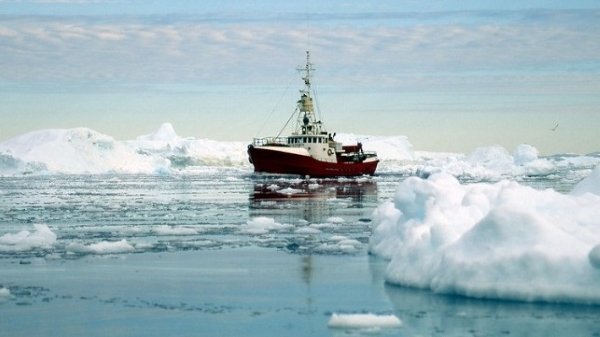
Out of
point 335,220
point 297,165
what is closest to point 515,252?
point 335,220

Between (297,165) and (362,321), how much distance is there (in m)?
47.2

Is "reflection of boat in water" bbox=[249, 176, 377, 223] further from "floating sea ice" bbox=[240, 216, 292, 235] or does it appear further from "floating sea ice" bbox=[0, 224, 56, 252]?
"floating sea ice" bbox=[0, 224, 56, 252]

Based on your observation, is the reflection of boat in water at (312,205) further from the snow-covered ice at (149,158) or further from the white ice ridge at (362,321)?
the snow-covered ice at (149,158)

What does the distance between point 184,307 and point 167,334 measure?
1.45 meters

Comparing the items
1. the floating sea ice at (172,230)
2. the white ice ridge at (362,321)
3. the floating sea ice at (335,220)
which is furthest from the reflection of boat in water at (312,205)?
the white ice ridge at (362,321)

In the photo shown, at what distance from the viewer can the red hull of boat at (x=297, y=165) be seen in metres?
56.3

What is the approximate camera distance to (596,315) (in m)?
9.55

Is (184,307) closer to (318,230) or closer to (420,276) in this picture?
(420,276)

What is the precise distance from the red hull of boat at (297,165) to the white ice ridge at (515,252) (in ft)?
142

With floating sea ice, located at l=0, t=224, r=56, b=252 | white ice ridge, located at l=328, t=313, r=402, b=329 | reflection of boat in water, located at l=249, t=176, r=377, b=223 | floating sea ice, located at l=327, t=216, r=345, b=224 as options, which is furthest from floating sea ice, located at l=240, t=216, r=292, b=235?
white ice ridge, located at l=328, t=313, r=402, b=329

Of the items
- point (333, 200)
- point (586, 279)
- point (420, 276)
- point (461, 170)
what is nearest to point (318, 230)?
point (420, 276)

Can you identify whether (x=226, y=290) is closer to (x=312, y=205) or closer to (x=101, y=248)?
(x=101, y=248)

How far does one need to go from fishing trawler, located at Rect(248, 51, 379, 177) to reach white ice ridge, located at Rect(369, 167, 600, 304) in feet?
143

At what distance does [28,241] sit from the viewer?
16.3m
